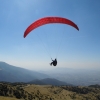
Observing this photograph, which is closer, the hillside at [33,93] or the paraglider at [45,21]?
the paraglider at [45,21]

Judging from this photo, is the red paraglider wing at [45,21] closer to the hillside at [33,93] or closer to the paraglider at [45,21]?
the paraglider at [45,21]

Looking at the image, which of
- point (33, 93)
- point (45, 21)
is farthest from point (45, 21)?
point (33, 93)

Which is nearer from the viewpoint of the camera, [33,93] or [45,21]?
[45,21]

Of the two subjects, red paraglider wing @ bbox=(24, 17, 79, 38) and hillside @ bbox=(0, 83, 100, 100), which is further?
hillside @ bbox=(0, 83, 100, 100)

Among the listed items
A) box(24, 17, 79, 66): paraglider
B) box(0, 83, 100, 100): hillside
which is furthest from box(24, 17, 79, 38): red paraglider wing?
box(0, 83, 100, 100): hillside

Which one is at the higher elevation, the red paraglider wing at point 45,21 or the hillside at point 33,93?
the red paraglider wing at point 45,21

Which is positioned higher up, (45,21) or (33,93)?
(45,21)

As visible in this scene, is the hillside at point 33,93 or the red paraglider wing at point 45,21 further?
the hillside at point 33,93

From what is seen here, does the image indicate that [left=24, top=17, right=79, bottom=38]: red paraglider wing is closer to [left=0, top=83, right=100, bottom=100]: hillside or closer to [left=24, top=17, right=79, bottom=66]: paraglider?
[left=24, top=17, right=79, bottom=66]: paraglider

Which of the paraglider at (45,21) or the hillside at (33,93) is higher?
the paraglider at (45,21)

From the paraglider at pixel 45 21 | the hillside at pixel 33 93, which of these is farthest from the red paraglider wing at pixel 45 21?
the hillside at pixel 33 93

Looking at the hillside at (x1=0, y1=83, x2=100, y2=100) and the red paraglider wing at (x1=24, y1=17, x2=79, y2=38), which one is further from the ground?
the red paraglider wing at (x1=24, y1=17, x2=79, y2=38)

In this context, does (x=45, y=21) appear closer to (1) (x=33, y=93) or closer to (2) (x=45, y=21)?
(2) (x=45, y=21)
